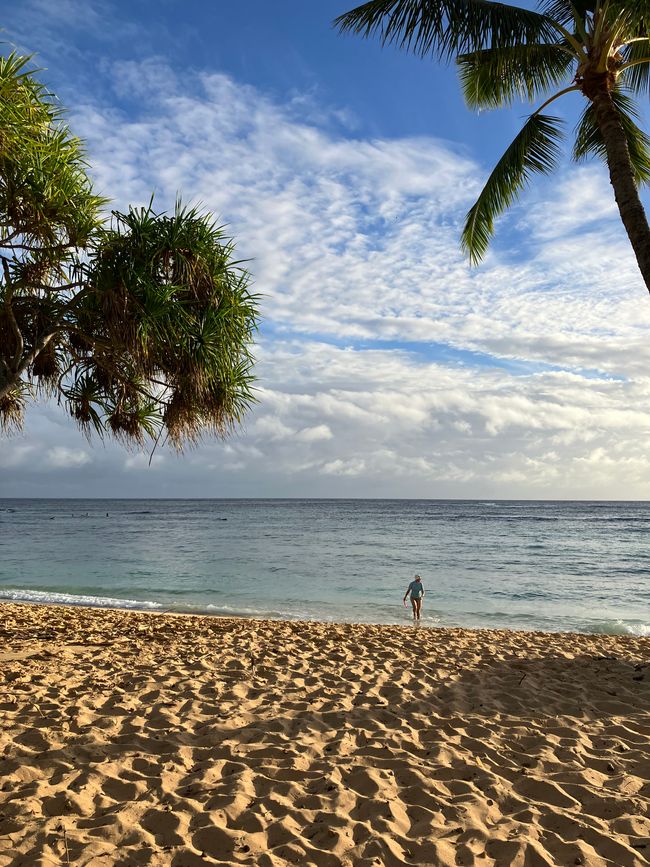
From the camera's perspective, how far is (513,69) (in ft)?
29.9

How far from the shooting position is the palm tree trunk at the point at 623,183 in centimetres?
694

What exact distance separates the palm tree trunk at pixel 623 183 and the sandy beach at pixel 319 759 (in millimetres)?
5021

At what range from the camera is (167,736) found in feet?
14.7

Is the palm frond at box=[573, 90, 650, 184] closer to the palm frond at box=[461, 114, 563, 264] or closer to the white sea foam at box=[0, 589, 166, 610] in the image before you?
the palm frond at box=[461, 114, 563, 264]

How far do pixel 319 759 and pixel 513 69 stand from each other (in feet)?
32.5

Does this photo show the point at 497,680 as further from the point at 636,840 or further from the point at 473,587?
the point at 473,587

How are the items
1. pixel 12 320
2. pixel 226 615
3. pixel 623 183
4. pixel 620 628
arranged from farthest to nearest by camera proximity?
1. pixel 226 615
2. pixel 620 628
3. pixel 623 183
4. pixel 12 320

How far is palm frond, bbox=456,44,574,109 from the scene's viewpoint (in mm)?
8709

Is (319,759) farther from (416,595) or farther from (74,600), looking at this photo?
(74,600)

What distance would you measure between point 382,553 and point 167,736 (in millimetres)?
25421

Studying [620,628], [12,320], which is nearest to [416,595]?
[620,628]

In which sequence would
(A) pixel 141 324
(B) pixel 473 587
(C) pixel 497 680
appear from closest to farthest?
(A) pixel 141 324
(C) pixel 497 680
(B) pixel 473 587

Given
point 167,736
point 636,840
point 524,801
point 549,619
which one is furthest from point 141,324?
point 549,619

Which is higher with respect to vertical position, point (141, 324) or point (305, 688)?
point (141, 324)
